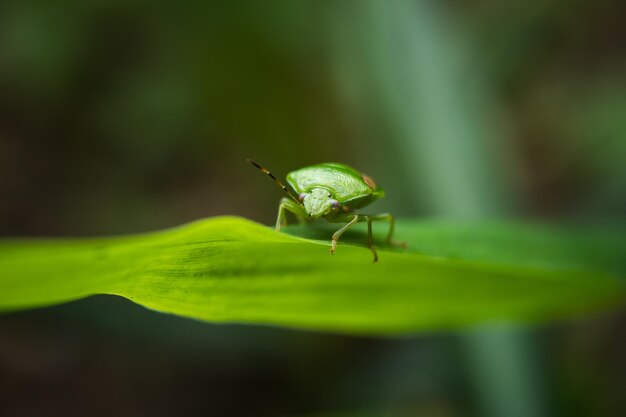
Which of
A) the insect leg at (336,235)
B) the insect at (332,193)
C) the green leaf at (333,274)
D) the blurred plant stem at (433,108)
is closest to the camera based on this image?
the green leaf at (333,274)

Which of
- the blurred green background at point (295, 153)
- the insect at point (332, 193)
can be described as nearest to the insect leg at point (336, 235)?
the insect at point (332, 193)

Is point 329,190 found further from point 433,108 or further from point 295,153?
point 295,153

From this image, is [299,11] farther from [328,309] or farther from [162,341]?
[328,309]

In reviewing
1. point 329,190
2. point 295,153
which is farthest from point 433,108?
point 329,190

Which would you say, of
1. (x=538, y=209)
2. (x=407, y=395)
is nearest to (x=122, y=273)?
(x=407, y=395)

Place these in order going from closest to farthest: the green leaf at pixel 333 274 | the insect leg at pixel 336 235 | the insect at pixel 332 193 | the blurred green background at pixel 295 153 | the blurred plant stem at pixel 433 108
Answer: the green leaf at pixel 333 274, the insect leg at pixel 336 235, the insect at pixel 332 193, the blurred green background at pixel 295 153, the blurred plant stem at pixel 433 108

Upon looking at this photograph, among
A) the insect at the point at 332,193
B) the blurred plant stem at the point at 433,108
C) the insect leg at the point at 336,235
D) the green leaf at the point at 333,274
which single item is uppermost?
the blurred plant stem at the point at 433,108

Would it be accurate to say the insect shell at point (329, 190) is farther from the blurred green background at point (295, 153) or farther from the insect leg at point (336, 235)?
the blurred green background at point (295, 153)
